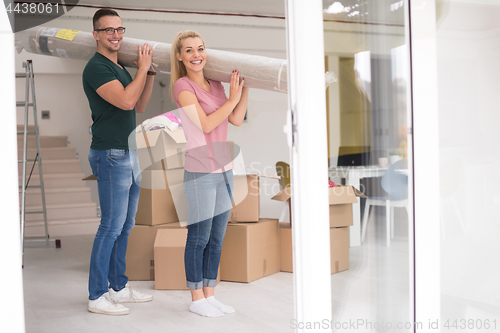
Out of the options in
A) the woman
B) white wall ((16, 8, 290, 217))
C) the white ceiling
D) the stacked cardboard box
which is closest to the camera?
the stacked cardboard box

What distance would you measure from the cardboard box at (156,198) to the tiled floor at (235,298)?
0.40 metres

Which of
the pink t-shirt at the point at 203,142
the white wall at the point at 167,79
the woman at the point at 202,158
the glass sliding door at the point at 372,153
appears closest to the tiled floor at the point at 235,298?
the glass sliding door at the point at 372,153

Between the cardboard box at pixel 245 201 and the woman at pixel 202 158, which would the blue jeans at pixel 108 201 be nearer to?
the woman at pixel 202 158

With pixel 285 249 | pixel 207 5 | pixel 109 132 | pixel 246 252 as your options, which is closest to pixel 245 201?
pixel 246 252

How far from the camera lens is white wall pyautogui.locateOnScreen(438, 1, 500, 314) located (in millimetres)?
1389

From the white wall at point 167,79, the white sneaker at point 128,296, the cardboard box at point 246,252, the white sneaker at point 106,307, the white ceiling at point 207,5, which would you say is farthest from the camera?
the white wall at point 167,79

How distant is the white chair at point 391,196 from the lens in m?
1.32

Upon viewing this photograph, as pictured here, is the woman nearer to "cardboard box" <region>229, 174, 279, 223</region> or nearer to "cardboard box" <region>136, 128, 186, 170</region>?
"cardboard box" <region>229, 174, 279, 223</region>

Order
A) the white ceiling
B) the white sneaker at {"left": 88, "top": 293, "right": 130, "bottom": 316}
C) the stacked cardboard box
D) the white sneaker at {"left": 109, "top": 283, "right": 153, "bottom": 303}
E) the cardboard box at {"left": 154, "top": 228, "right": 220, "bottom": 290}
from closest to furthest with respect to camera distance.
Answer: the stacked cardboard box < the white sneaker at {"left": 88, "top": 293, "right": 130, "bottom": 316} < the white sneaker at {"left": 109, "top": 283, "right": 153, "bottom": 303} < the cardboard box at {"left": 154, "top": 228, "right": 220, "bottom": 290} < the white ceiling

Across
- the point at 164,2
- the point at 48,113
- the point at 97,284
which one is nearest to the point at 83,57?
the point at 97,284

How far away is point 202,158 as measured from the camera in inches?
77.4

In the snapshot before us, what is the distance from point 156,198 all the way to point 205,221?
848mm

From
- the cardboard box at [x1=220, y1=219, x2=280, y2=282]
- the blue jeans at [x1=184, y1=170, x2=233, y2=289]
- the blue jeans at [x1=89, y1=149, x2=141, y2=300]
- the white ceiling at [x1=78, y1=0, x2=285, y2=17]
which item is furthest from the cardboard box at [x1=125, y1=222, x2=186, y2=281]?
the white ceiling at [x1=78, y1=0, x2=285, y2=17]

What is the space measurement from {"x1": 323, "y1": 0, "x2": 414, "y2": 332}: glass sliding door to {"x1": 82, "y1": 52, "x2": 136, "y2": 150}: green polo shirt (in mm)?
1166
